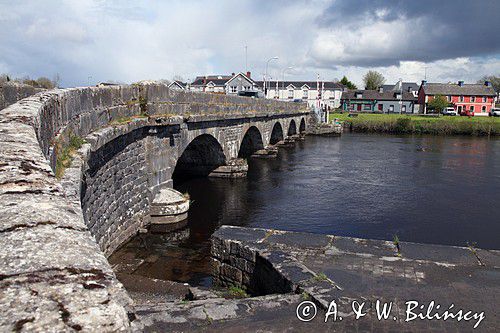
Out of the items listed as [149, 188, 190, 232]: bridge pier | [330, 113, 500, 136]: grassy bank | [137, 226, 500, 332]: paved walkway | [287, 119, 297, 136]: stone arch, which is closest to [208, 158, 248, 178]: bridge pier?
[149, 188, 190, 232]: bridge pier

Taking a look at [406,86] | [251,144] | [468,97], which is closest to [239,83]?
[468,97]

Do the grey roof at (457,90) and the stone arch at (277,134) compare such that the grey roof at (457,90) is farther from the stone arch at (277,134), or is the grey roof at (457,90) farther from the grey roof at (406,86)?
the stone arch at (277,134)

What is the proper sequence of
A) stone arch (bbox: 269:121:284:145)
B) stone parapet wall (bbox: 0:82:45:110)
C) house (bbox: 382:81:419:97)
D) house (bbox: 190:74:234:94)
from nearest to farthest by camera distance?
stone parapet wall (bbox: 0:82:45:110) < stone arch (bbox: 269:121:284:145) < house (bbox: 190:74:234:94) < house (bbox: 382:81:419:97)

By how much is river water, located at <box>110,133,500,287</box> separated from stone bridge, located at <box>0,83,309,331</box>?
1.41m

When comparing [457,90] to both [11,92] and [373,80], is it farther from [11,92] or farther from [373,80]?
[11,92]

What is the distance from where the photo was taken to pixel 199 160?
2048 cm

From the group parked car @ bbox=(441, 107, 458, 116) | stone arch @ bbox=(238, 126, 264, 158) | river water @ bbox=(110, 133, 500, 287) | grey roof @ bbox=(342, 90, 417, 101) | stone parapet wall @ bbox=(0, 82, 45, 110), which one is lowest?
river water @ bbox=(110, 133, 500, 287)

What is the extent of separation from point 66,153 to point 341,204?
11.9 metres

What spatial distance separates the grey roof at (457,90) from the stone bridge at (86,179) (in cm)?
6745

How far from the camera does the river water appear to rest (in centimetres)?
1061

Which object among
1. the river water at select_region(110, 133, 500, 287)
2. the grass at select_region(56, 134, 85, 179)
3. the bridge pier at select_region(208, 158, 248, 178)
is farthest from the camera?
the bridge pier at select_region(208, 158, 248, 178)

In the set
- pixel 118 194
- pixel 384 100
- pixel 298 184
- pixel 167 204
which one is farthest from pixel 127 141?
pixel 384 100

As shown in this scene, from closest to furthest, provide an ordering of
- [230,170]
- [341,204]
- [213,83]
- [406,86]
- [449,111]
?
[341,204] < [230,170] < [449,111] < [213,83] < [406,86]

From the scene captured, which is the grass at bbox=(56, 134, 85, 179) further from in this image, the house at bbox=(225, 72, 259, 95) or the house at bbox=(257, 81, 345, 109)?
the house at bbox=(257, 81, 345, 109)
